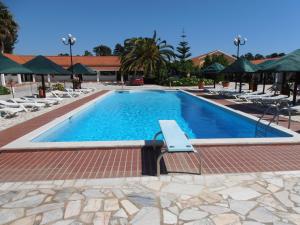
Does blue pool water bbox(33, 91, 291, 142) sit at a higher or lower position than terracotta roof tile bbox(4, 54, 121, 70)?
lower

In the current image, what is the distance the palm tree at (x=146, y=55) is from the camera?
35.0 metres

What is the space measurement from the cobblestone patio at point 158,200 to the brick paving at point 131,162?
0.32 m

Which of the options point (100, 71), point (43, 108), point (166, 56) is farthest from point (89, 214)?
point (100, 71)

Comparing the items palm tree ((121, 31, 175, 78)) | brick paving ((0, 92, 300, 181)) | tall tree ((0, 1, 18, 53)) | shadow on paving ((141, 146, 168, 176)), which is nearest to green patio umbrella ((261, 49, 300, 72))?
brick paving ((0, 92, 300, 181))

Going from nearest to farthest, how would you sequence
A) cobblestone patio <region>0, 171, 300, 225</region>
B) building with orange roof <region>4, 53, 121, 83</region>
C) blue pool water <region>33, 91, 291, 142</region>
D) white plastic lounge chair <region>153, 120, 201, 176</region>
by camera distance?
cobblestone patio <region>0, 171, 300, 225</region> < white plastic lounge chair <region>153, 120, 201, 176</region> < blue pool water <region>33, 91, 291, 142</region> < building with orange roof <region>4, 53, 121, 83</region>

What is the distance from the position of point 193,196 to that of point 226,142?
298cm

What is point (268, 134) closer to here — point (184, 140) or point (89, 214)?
point (184, 140)

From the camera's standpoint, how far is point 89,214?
3588mm

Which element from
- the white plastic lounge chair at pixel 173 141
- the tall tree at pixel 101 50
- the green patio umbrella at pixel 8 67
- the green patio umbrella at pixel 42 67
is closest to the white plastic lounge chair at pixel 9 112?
the green patio umbrella at pixel 8 67

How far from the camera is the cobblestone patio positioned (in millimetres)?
3492

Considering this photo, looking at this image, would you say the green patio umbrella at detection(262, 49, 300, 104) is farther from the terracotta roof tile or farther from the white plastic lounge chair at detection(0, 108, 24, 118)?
the terracotta roof tile

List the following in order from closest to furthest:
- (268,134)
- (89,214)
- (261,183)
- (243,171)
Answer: (89,214) → (261,183) → (243,171) → (268,134)

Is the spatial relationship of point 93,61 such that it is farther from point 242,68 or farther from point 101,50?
point 101,50

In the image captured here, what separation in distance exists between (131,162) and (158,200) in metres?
1.65
